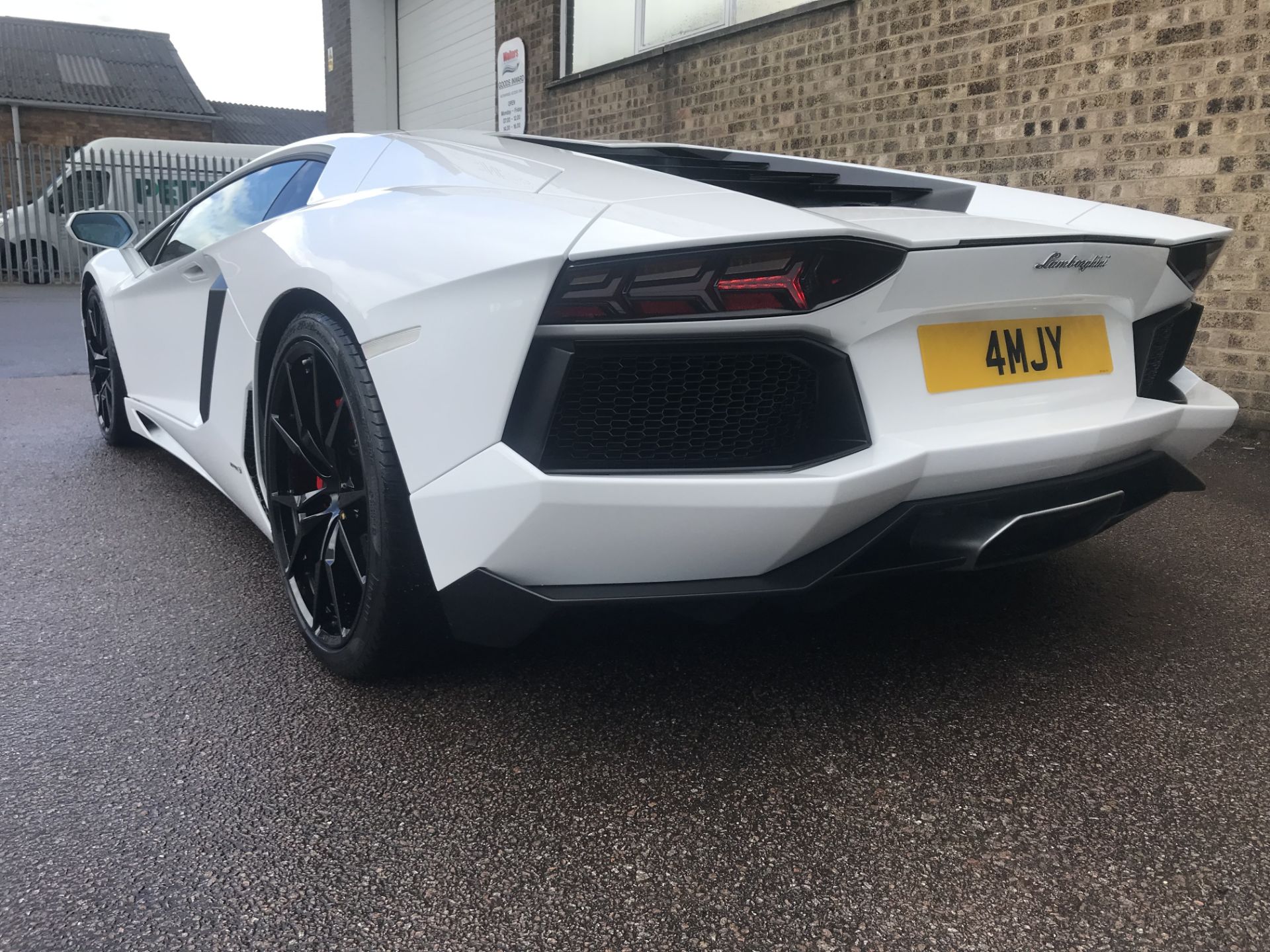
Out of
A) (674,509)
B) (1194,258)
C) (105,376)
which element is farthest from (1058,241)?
(105,376)

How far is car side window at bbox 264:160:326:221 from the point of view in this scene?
7.97 feet

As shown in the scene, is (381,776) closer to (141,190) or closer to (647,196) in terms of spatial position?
(647,196)

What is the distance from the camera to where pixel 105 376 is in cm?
417

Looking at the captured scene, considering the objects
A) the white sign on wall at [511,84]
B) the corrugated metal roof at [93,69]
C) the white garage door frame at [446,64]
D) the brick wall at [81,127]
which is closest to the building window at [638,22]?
the white sign on wall at [511,84]

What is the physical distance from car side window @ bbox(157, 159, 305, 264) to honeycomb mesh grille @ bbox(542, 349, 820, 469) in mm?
1405

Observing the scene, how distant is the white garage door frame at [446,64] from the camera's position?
491 inches

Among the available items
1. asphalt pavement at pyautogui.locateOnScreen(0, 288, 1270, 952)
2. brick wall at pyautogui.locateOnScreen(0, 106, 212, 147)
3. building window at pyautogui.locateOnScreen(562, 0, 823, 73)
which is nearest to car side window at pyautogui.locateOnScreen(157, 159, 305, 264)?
asphalt pavement at pyautogui.locateOnScreen(0, 288, 1270, 952)

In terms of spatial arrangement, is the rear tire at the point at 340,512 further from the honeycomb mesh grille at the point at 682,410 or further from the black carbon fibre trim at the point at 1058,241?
the black carbon fibre trim at the point at 1058,241

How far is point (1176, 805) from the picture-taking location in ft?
5.14

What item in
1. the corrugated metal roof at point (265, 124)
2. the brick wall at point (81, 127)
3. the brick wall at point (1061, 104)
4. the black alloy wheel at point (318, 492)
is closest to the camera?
the black alloy wheel at point (318, 492)

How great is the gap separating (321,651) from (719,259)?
120 centimetres

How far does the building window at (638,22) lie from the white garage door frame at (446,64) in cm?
198

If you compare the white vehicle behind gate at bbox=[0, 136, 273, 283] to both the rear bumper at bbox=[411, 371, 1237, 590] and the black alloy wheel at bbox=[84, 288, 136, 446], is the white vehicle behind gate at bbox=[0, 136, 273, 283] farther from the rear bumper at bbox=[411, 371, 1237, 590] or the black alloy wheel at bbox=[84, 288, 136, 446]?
the rear bumper at bbox=[411, 371, 1237, 590]

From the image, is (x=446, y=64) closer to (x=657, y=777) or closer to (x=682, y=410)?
(x=682, y=410)
